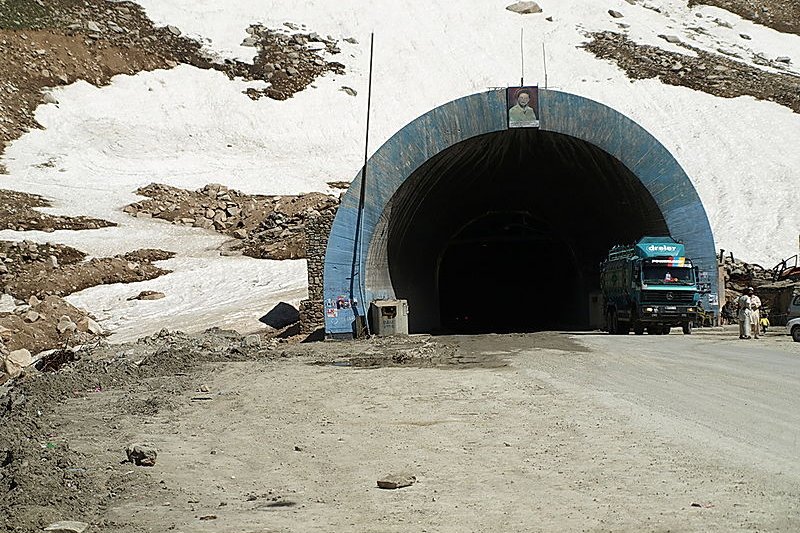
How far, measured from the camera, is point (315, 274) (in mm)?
32781

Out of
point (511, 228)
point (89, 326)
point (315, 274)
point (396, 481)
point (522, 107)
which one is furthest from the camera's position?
point (511, 228)

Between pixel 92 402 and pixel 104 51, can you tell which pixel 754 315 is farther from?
pixel 104 51

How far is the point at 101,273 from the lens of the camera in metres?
43.3

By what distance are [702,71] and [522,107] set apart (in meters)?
59.7

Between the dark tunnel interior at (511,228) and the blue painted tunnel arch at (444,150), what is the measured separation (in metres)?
0.51

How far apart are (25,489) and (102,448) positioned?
9.04 ft

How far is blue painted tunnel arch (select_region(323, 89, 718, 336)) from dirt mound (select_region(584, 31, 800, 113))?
49.2 metres

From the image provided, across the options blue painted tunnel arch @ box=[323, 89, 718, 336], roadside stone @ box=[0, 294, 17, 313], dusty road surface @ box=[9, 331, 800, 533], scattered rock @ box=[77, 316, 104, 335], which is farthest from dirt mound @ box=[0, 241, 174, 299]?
dusty road surface @ box=[9, 331, 800, 533]

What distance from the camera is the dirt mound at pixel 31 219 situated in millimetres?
49750

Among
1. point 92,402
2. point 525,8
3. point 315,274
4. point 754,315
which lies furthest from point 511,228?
point 525,8

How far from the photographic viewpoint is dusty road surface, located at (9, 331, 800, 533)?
26.5 ft

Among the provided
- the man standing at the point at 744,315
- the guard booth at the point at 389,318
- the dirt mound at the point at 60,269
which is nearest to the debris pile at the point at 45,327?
the dirt mound at the point at 60,269

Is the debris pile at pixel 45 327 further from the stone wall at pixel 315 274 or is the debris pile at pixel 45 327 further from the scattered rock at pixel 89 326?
the stone wall at pixel 315 274

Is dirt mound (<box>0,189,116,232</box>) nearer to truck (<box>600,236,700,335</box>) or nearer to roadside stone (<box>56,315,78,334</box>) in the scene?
roadside stone (<box>56,315,78,334</box>)
